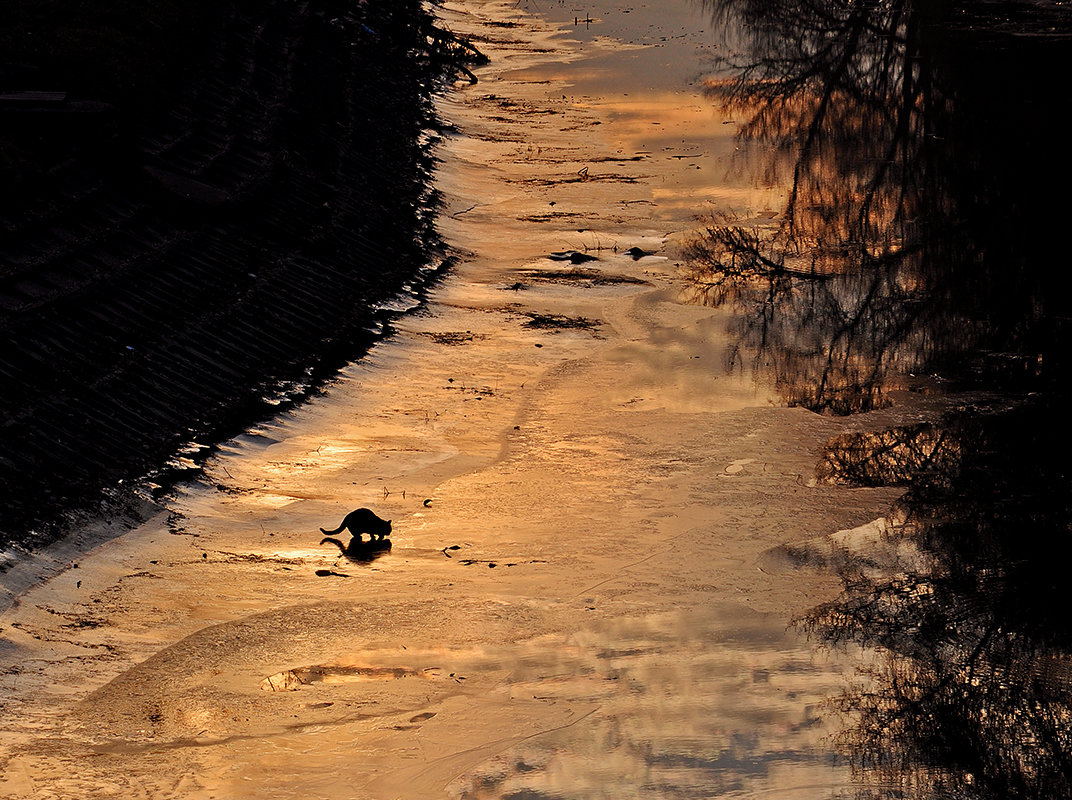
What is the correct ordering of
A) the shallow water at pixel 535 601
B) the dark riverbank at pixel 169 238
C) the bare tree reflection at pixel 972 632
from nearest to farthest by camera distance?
the shallow water at pixel 535 601, the bare tree reflection at pixel 972 632, the dark riverbank at pixel 169 238

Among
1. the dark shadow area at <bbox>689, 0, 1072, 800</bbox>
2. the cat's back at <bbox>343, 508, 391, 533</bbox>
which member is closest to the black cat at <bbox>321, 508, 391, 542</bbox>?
the cat's back at <bbox>343, 508, 391, 533</bbox>

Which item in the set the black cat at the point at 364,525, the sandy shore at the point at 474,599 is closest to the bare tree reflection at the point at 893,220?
the sandy shore at the point at 474,599

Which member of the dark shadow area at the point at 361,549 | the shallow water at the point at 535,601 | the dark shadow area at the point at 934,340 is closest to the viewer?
the shallow water at the point at 535,601

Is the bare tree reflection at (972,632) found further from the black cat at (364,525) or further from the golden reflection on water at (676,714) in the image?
the black cat at (364,525)

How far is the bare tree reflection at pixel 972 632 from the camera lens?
812 centimetres

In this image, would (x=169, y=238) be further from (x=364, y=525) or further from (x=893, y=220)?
Answer: (x=893, y=220)

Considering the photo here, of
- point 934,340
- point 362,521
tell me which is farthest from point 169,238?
point 934,340

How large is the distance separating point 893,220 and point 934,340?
3.89 m

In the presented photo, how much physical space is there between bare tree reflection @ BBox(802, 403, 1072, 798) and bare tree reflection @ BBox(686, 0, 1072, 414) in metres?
1.80

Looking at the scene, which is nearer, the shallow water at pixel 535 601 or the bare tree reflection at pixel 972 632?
the shallow water at pixel 535 601

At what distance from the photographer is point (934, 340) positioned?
13797mm

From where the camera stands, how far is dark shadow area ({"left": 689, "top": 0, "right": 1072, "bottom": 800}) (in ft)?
28.1

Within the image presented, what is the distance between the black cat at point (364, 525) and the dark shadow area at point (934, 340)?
3.03 metres

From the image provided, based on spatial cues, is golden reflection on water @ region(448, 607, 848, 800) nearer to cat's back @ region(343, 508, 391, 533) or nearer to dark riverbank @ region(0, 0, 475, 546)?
cat's back @ region(343, 508, 391, 533)
